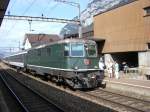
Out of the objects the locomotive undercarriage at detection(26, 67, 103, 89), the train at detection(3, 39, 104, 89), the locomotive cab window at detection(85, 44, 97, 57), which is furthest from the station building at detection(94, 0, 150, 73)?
the locomotive undercarriage at detection(26, 67, 103, 89)

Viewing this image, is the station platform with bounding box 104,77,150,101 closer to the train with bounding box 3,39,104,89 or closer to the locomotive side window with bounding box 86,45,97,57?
the train with bounding box 3,39,104,89

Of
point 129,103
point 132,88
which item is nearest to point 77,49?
point 132,88

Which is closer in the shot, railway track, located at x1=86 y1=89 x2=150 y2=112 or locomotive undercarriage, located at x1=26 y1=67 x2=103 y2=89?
railway track, located at x1=86 y1=89 x2=150 y2=112

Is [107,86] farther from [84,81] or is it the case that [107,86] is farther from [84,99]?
[84,99]

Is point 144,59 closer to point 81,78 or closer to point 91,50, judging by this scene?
point 91,50

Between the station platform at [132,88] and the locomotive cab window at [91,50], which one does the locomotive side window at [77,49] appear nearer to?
the locomotive cab window at [91,50]

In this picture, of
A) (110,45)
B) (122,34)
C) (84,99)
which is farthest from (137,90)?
(110,45)

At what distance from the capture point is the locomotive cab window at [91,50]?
2156 centimetres

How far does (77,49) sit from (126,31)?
14.3 meters

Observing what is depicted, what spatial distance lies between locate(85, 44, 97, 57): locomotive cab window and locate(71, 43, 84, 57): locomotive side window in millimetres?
350

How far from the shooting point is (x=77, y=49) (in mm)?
21328

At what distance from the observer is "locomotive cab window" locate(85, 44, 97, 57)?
21562mm

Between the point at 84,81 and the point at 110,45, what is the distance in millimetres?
18400

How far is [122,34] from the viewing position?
35.4 metres
